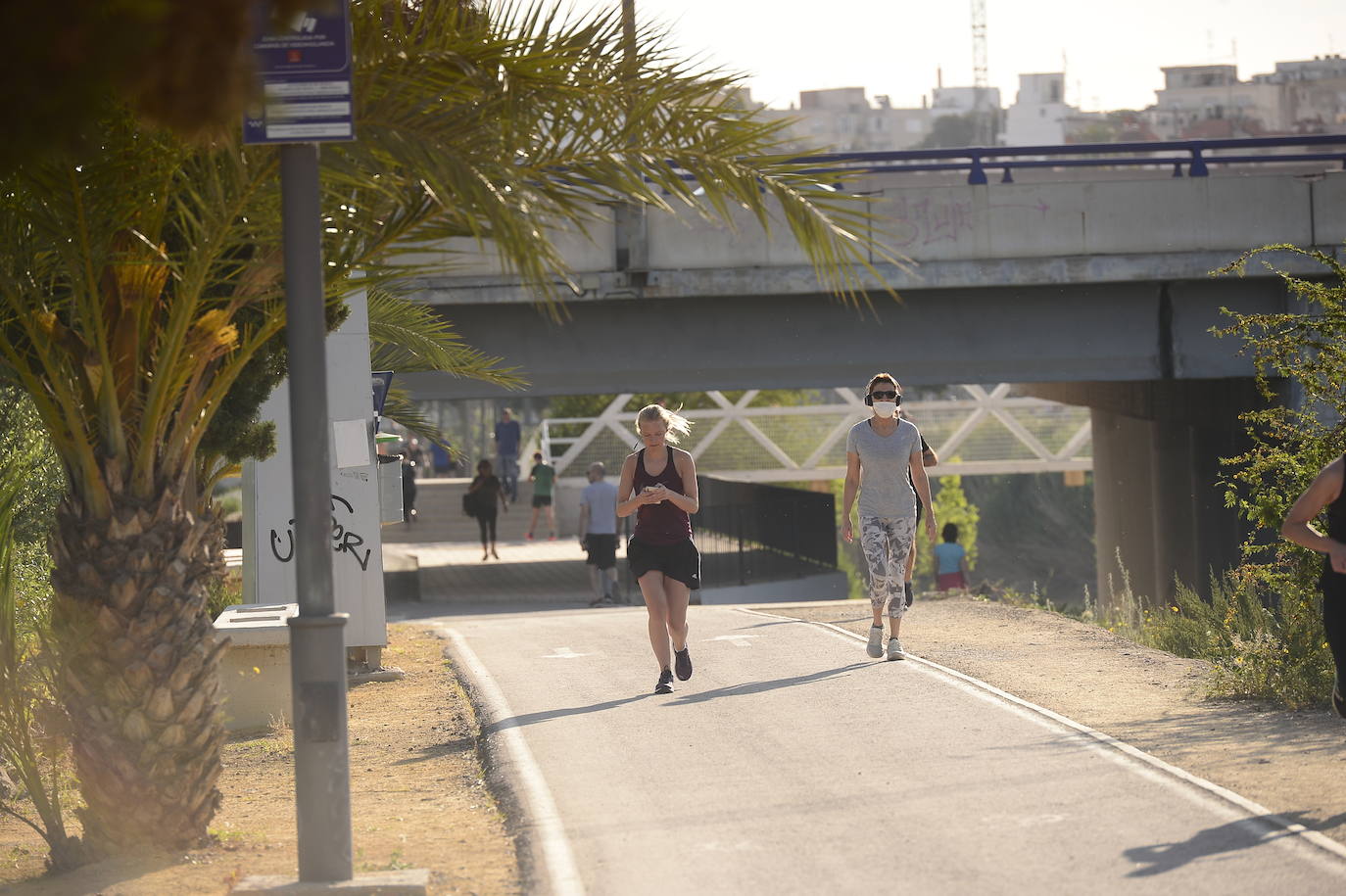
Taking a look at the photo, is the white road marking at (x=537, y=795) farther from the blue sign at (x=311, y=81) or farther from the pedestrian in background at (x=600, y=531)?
the pedestrian in background at (x=600, y=531)

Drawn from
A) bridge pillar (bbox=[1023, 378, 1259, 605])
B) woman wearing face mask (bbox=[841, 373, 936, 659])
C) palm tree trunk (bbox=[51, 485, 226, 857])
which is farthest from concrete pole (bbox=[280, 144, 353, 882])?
bridge pillar (bbox=[1023, 378, 1259, 605])

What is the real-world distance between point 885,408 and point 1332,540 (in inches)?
167

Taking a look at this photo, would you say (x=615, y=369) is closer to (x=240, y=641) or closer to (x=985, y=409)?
(x=240, y=641)

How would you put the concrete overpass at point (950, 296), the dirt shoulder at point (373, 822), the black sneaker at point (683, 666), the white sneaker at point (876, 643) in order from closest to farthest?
the dirt shoulder at point (373, 822)
the black sneaker at point (683, 666)
the white sneaker at point (876, 643)
the concrete overpass at point (950, 296)

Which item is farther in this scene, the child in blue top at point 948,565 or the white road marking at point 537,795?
the child in blue top at point 948,565

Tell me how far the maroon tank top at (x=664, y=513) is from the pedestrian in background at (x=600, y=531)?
9.81 m

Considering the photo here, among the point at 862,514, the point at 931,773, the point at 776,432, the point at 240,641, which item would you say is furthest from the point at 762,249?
the point at 776,432

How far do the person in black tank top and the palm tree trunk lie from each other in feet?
15.3

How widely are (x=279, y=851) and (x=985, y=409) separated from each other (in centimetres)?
3788

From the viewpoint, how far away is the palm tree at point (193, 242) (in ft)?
19.9

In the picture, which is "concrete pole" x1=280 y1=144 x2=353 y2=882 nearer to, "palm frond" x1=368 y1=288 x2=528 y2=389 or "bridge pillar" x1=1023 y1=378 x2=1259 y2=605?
"palm frond" x1=368 y1=288 x2=528 y2=389

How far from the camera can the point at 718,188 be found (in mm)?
6438

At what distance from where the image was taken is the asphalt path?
18.7 feet

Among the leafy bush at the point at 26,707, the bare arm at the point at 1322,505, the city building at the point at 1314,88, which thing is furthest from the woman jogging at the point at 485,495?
the city building at the point at 1314,88
